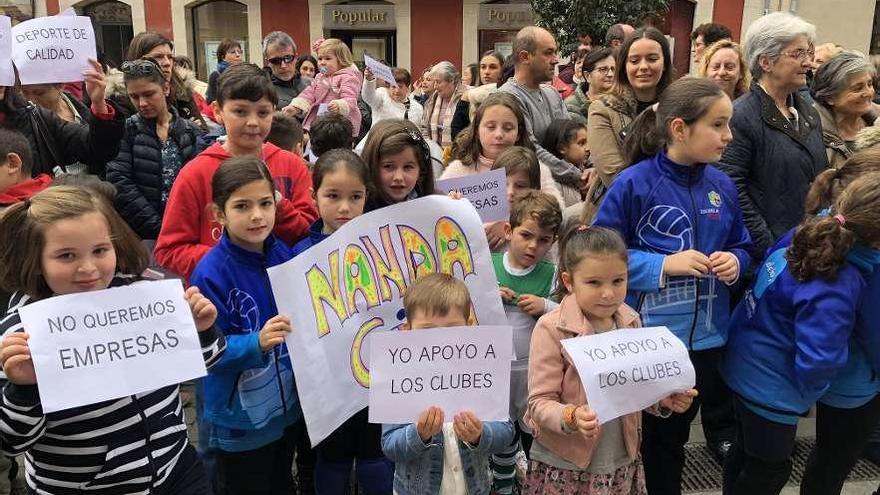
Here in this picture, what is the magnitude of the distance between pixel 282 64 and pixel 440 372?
439 cm

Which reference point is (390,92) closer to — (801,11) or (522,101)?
(522,101)

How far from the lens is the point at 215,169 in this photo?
262cm

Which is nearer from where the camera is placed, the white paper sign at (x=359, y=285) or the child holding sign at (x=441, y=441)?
the child holding sign at (x=441, y=441)

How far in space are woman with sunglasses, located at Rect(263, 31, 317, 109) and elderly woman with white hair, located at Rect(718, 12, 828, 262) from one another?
361cm

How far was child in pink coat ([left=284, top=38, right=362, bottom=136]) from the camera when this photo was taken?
5586 millimetres

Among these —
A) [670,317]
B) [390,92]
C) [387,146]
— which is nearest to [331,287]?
[387,146]

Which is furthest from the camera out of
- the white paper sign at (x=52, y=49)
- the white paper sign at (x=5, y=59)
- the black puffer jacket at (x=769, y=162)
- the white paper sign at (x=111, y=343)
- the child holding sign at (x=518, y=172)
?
the white paper sign at (x=52, y=49)

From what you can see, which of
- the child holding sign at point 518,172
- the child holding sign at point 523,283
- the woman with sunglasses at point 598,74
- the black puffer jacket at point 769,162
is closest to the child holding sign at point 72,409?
the child holding sign at point 523,283

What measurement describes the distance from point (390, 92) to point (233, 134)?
20.2 feet

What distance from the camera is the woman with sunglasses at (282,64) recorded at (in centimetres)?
555

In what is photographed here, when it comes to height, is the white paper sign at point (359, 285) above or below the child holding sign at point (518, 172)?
below

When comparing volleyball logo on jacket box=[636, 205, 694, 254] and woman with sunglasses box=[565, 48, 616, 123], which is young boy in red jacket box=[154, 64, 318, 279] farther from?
woman with sunglasses box=[565, 48, 616, 123]

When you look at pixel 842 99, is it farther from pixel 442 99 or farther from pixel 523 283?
pixel 442 99

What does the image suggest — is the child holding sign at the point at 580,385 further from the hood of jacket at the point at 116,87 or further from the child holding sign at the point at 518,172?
the hood of jacket at the point at 116,87
